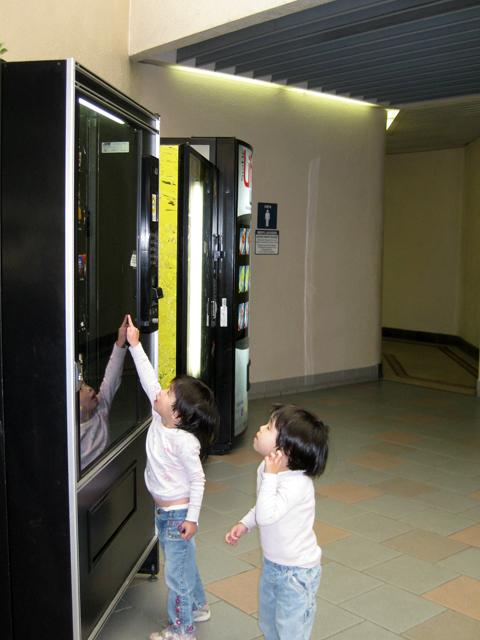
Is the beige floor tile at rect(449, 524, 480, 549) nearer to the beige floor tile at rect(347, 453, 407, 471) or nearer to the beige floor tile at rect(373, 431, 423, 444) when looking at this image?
the beige floor tile at rect(347, 453, 407, 471)

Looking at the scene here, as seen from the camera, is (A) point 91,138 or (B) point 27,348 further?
(A) point 91,138

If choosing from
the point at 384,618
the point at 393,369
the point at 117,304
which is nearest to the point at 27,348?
the point at 117,304

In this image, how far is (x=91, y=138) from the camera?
230cm

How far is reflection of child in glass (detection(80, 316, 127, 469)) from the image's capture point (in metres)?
2.25

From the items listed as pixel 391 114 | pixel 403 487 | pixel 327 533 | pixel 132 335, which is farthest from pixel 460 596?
pixel 391 114

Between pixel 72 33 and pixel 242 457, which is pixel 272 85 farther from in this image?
pixel 242 457

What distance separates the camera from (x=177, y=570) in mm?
2354

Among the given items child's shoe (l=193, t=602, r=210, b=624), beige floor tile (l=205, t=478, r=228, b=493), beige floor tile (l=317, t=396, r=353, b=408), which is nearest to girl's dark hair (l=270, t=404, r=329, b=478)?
child's shoe (l=193, t=602, r=210, b=624)

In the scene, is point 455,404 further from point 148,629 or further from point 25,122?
point 25,122

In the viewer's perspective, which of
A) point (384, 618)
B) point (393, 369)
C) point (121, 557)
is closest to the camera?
point (121, 557)

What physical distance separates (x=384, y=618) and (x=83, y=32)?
4.20 m

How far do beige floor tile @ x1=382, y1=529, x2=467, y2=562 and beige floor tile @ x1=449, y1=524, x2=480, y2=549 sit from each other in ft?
0.16

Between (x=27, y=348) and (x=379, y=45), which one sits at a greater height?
(x=379, y=45)

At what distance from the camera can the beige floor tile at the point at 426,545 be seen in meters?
3.32
